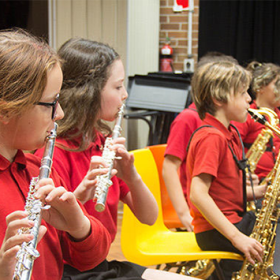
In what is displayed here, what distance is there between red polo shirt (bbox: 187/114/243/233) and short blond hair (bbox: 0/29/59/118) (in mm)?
839

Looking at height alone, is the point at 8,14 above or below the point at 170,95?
above

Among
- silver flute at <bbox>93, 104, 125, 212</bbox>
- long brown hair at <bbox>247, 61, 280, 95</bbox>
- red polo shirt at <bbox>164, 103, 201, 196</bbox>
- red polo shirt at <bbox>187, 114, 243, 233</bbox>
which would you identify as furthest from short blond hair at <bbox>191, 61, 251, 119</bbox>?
long brown hair at <bbox>247, 61, 280, 95</bbox>

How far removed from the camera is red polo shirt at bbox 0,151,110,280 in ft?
3.28

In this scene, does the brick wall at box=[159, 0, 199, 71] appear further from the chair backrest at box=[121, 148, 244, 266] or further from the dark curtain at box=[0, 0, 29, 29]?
the chair backrest at box=[121, 148, 244, 266]

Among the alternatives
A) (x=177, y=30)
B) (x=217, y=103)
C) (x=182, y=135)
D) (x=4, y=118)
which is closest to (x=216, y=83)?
(x=217, y=103)

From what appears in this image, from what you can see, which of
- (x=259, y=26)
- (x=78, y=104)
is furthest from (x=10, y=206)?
(x=259, y=26)

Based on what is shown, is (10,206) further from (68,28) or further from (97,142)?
(68,28)

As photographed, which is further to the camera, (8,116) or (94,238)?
(94,238)

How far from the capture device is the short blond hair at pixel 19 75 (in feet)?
3.18

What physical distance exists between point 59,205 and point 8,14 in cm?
249

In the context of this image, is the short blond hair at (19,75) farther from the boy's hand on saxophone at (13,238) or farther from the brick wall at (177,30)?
the brick wall at (177,30)

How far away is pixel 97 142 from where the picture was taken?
1.57 metres

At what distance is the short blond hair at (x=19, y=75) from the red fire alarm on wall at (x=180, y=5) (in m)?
4.15

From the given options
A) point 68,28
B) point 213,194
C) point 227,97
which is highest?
point 68,28
